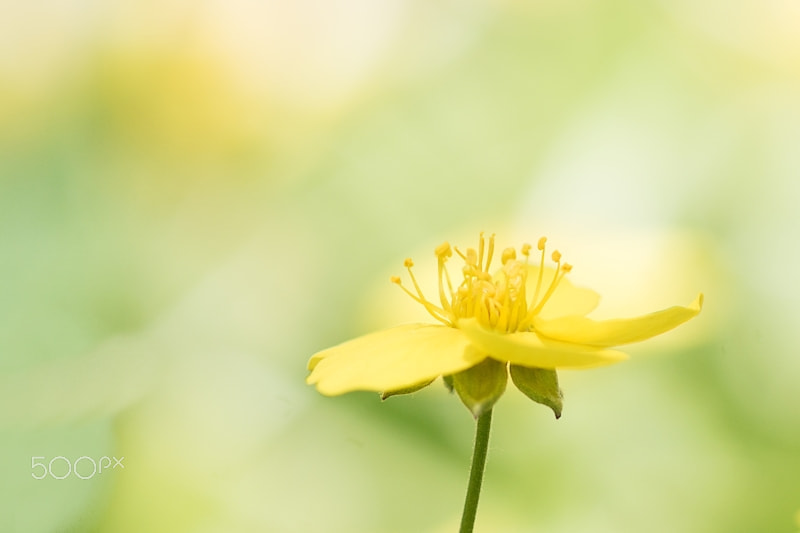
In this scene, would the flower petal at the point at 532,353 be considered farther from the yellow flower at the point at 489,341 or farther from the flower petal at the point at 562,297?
the flower petal at the point at 562,297

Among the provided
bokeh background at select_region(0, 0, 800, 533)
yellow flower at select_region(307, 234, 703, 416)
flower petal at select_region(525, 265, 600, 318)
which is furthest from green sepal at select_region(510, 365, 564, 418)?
bokeh background at select_region(0, 0, 800, 533)

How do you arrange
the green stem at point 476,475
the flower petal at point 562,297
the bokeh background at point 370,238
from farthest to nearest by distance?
1. the bokeh background at point 370,238
2. the flower petal at point 562,297
3. the green stem at point 476,475

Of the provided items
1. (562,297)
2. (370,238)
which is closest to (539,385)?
(562,297)

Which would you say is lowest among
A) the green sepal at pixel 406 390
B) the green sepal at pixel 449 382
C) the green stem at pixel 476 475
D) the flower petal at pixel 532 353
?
the green stem at pixel 476 475

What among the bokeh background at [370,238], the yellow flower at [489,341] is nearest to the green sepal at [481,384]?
the yellow flower at [489,341]

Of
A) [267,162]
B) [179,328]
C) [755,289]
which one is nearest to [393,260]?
[267,162]

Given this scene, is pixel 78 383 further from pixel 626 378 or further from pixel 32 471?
pixel 626 378
